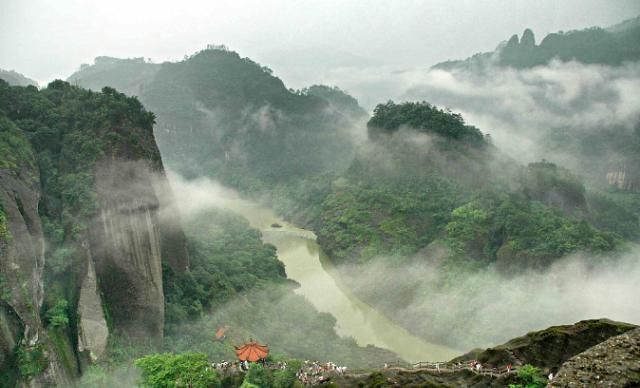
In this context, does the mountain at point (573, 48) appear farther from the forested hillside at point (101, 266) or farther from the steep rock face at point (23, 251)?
the steep rock face at point (23, 251)

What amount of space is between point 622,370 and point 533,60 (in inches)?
3459

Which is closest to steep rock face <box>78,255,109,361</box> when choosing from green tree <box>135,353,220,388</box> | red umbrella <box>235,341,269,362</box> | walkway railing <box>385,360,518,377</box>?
green tree <box>135,353,220,388</box>

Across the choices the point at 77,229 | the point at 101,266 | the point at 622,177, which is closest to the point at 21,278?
the point at 77,229

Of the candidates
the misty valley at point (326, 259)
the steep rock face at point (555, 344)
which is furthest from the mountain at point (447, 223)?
the steep rock face at point (555, 344)

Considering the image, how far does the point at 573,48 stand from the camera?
78.7 metres

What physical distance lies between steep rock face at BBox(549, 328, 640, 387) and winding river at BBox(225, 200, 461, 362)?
52.6 ft

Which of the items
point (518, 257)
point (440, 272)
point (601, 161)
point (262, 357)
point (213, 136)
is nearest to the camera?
point (262, 357)

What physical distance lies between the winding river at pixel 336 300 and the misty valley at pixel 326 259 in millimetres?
175

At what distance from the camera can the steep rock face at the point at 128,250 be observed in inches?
813

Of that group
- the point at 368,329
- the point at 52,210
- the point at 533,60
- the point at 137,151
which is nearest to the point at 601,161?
the point at 533,60

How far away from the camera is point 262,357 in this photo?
1781 cm

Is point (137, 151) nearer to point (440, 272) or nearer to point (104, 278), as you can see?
point (104, 278)

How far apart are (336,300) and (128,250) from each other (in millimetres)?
16998

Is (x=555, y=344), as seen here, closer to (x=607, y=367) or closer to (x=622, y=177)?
(x=607, y=367)
